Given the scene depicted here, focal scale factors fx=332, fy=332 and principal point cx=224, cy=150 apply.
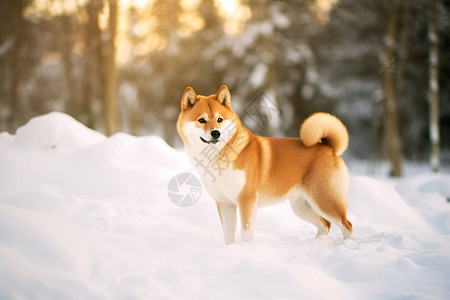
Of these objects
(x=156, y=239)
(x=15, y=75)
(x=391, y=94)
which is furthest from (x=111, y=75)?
(x=15, y=75)

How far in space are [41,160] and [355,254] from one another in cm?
465

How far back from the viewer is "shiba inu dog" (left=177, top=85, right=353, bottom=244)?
3.19 meters

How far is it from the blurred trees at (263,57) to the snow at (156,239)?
4.25m

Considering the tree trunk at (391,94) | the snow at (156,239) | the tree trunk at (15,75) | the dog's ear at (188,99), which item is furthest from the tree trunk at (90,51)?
the tree trunk at (391,94)

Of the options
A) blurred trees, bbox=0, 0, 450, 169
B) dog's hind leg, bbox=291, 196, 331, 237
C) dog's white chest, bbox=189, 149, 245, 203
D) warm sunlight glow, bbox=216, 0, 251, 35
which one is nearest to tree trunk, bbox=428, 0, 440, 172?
blurred trees, bbox=0, 0, 450, 169

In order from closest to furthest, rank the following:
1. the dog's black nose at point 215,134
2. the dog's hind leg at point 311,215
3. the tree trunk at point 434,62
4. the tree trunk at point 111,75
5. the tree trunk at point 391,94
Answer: the dog's black nose at point 215,134, the dog's hind leg at point 311,215, the tree trunk at point 111,75, the tree trunk at point 434,62, the tree trunk at point 391,94

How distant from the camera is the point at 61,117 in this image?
5715 mm

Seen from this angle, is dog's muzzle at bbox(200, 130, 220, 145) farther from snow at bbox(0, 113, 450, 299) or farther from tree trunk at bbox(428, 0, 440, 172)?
tree trunk at bbox(428, 0, 440, 172)

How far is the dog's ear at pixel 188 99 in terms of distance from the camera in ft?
10.6

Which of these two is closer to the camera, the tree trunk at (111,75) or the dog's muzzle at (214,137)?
the dog's muzzle at (214,137)

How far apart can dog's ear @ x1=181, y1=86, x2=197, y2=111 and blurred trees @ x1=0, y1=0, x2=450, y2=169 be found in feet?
18.5

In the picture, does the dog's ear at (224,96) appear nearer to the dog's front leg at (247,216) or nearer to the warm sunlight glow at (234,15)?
the dog's front leg at (247,216)

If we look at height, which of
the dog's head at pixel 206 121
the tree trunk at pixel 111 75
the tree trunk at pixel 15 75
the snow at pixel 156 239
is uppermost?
the tree trunk at pixel 15 75

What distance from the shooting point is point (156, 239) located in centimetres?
340
